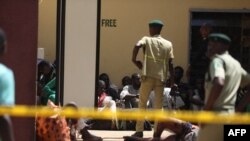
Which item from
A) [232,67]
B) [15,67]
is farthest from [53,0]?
[232,67]

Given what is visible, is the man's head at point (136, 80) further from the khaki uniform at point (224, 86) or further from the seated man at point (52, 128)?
the khaki uniform at point (224, 86)

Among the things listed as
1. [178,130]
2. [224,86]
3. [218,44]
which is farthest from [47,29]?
[224,86]

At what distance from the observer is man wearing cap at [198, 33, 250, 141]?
6034 mm

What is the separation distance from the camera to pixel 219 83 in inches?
235

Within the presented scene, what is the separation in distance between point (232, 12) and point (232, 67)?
7.27 m

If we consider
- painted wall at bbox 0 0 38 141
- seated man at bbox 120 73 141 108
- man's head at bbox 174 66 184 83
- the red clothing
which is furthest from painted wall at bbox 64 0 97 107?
man's head at bbox 174 66 184 83

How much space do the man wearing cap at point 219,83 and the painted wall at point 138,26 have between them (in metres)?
6.84

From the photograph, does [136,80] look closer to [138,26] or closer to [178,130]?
[138,26]

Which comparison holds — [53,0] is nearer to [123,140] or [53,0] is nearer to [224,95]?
[123,140]

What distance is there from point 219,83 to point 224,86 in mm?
214

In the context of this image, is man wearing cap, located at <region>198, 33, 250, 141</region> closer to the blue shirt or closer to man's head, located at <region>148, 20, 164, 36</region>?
the blue shirt

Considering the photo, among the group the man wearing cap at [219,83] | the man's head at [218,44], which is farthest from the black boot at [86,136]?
the man's head at [218,44]

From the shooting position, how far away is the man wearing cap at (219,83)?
603 cm

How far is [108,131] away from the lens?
412 inches
